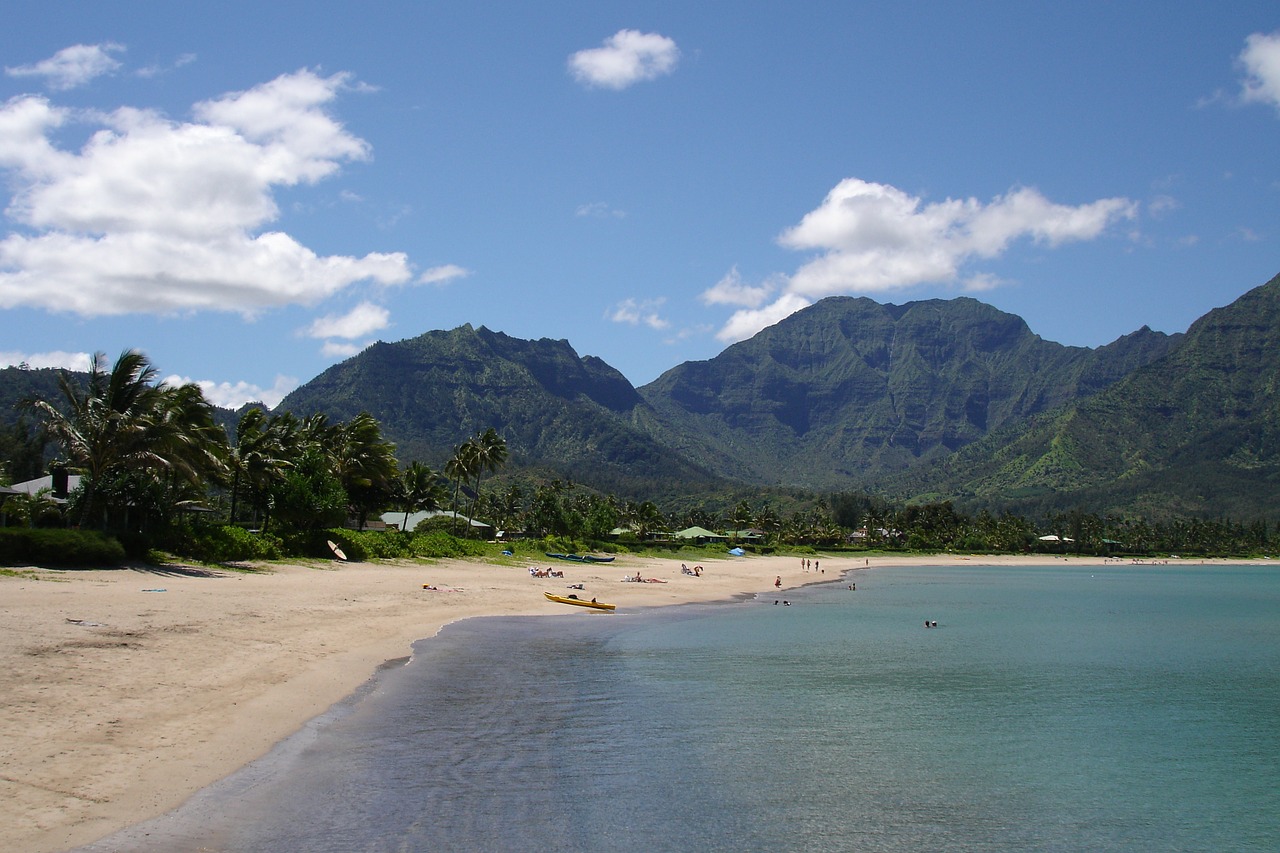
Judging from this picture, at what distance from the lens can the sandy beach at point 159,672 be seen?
10359 millimetres

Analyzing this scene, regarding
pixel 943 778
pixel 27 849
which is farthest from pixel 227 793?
pixel 943 778

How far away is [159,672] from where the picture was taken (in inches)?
637

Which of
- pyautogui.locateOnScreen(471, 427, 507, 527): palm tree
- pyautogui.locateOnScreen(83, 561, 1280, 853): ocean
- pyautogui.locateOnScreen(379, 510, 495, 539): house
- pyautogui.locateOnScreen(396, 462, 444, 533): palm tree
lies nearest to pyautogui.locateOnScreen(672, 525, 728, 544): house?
pyautogui.locateOnScreen(379, 510, 495, 539): house

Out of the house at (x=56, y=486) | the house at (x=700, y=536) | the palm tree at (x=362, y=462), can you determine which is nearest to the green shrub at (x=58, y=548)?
the house at (x=56, y=486)

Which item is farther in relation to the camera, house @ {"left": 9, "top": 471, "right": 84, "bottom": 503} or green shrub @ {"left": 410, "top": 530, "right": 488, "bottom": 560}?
green shrub @ {"left": 410, "top": 530, "right": 488, "bottom": 560}

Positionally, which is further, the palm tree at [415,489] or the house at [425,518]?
the house at [425,518]

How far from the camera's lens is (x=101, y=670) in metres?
15.4

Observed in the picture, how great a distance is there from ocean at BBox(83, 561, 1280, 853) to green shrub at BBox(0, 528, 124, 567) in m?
11.4

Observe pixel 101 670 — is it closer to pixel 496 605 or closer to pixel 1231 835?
pixel 1231 835

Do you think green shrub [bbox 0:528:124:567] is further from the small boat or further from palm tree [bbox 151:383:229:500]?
the small boat

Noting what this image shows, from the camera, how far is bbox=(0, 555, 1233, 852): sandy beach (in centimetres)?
1036

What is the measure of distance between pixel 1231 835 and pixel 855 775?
5389 mm

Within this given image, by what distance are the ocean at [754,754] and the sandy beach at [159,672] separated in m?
0.65

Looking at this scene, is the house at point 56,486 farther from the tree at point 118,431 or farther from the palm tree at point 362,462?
the palm tree at point 362,462
